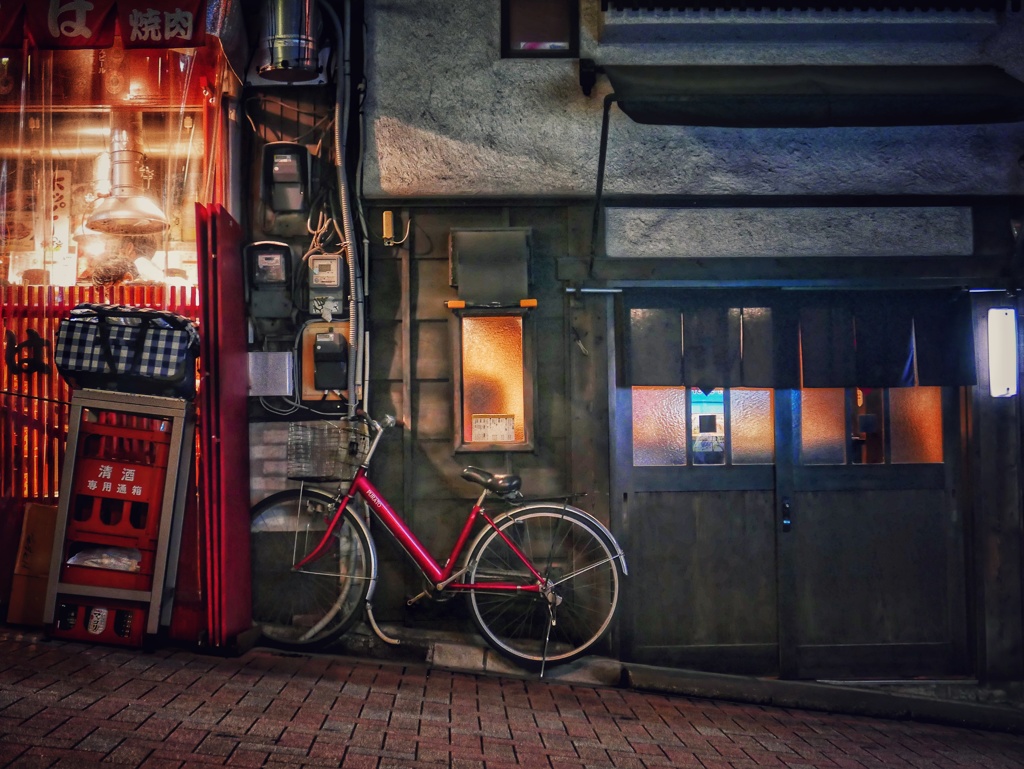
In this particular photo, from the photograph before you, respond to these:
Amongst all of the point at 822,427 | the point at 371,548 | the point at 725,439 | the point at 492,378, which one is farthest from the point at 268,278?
the point at 822,427

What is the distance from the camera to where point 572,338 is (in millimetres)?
6996

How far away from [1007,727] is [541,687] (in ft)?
13.3

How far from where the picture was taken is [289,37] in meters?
6.65

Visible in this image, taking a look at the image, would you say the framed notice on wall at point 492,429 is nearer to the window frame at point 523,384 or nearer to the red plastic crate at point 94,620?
the window frame at point 523,384

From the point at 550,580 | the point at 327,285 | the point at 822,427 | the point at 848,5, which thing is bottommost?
the point at 550,580

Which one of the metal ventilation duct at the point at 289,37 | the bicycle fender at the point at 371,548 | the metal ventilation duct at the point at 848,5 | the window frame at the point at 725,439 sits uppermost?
the metal ventilation duct at the point at 848,5

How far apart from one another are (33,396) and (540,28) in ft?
18.2

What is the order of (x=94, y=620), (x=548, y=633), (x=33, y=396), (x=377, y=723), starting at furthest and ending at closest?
(x=33, y=396)
(x=548, y=633)
(x=94, y=620)
(x=377, y=723)

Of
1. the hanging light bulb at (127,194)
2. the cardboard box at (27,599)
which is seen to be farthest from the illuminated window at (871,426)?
the cardboard box at (27,599)

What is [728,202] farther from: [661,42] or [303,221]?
[303,221]

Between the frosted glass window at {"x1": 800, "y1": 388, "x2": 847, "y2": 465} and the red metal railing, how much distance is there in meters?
5.61

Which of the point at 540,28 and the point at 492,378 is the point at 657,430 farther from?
the point at 540,28

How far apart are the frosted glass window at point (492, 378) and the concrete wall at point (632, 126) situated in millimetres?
1211

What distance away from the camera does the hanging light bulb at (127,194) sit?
22.8 feet
